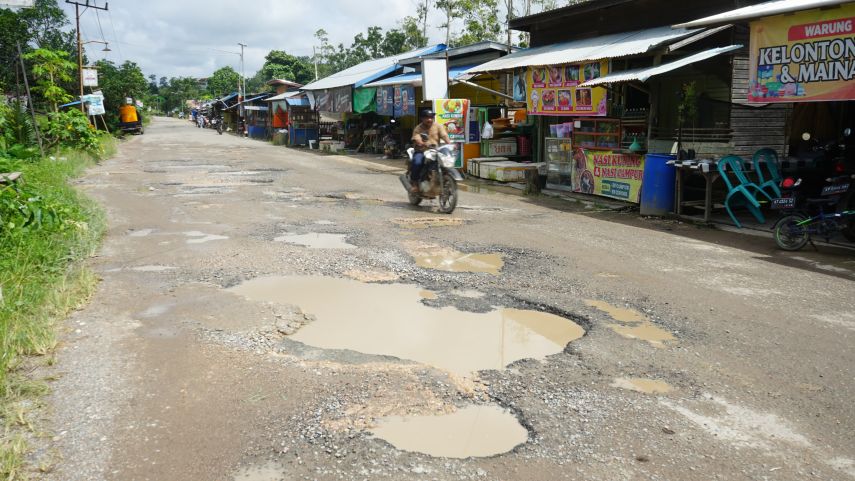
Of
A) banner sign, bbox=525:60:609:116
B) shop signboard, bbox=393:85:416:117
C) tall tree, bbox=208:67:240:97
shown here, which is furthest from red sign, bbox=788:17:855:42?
tall tree, bbox=208:67:240:97

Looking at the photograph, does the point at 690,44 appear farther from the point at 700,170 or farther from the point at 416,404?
the point at 416,404

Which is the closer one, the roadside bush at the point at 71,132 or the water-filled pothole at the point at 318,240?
the water-filled pothole at the point at 318,240

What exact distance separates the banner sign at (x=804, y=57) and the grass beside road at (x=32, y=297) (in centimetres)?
821

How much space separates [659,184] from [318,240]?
17.7 ft

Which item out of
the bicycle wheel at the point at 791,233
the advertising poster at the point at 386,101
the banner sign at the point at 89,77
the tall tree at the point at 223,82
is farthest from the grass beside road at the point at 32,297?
the tall tree at the point at 223,82

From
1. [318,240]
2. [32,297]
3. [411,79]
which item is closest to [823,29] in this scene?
[318,240]

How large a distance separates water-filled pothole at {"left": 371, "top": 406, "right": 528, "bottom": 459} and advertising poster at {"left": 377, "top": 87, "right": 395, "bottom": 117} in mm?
19574

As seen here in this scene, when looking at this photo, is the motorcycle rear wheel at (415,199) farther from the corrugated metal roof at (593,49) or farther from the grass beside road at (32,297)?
the grass beside road at (32,297)

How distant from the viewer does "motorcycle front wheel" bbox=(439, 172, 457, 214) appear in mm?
10078

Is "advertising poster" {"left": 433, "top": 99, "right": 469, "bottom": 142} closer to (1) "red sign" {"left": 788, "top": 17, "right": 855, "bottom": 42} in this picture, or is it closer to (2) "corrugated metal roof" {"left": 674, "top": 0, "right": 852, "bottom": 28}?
(2) "corrugated metal roof" {"left": 674, "top": 0, "right": 852, "bottom": 28}

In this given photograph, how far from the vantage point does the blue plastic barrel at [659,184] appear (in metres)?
10.2

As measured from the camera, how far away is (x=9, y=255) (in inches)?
242

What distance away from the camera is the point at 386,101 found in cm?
2295

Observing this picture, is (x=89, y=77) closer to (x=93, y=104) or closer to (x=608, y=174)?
(x=93, y=104)
